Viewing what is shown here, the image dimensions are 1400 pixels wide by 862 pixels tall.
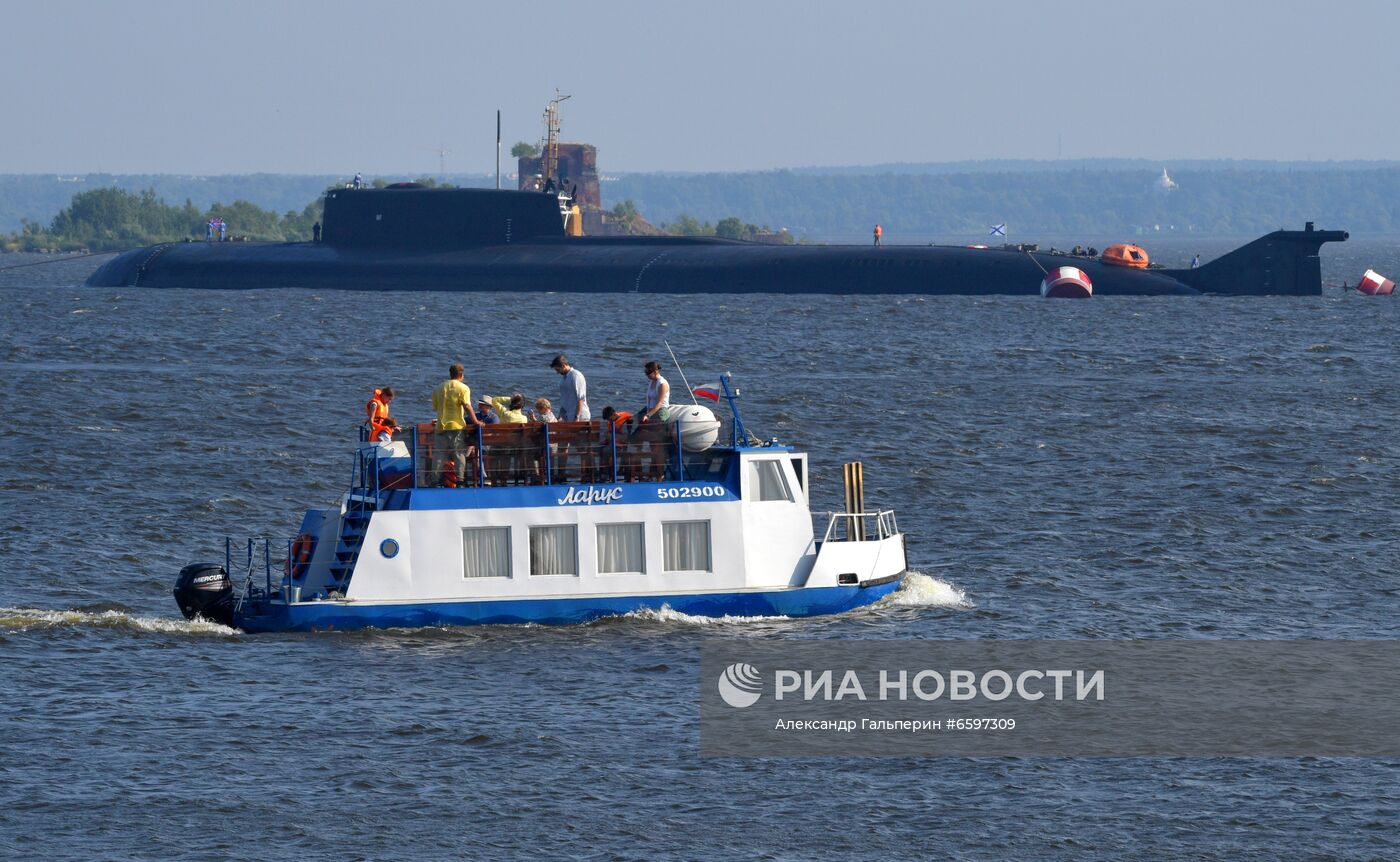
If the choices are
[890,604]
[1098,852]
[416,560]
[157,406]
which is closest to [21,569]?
[416,560]

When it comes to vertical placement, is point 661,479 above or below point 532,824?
above

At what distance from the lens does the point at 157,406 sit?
197ft

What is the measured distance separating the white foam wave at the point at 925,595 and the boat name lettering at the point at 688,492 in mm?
3948

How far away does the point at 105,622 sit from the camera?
99.1ft

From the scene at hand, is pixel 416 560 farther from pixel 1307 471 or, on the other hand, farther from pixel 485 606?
pixel 1307 471

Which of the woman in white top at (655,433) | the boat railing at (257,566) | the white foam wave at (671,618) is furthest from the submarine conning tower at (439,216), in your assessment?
the white foam wave at (671,618)

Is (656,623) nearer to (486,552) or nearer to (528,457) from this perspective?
(486,552)

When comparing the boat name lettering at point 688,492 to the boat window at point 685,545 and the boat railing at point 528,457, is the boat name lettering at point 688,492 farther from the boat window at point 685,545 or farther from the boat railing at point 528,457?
the boat window at point 685,545

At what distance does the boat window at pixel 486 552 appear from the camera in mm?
28984

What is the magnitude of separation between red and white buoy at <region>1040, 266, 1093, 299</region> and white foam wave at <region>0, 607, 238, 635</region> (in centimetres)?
8555

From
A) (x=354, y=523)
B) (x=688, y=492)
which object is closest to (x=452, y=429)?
(x=354, y=523)

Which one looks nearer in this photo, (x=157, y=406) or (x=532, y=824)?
(x=532, y=824)

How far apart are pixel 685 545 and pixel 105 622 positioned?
9036mm

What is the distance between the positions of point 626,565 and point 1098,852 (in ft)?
34.4
